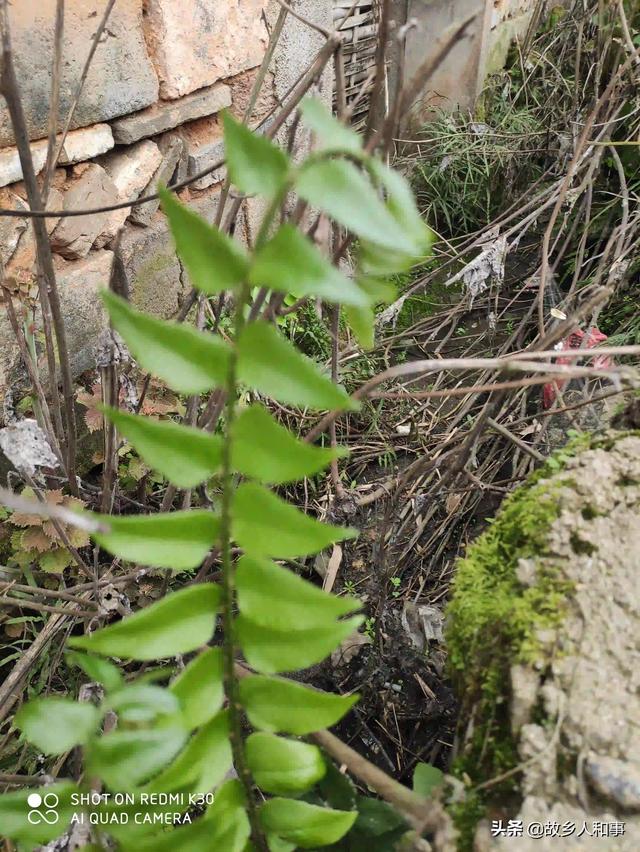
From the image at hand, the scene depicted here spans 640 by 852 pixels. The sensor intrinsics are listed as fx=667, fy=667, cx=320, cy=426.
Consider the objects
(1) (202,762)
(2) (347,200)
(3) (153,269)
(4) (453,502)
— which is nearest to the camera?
(2) (347,200)

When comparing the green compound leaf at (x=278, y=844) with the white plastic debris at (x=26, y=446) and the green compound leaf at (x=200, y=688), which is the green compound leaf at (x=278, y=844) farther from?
the white plastic debris at (x=26, y=446)

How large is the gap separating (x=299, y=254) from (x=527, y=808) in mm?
496

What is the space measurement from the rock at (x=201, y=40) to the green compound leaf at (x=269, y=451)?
1.75 m

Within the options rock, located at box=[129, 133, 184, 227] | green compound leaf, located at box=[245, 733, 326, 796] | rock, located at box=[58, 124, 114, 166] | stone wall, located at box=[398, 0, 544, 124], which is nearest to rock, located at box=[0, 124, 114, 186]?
rock, located at box=[58, 124, 114, 166]

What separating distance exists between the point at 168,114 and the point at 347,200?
5.88 feet

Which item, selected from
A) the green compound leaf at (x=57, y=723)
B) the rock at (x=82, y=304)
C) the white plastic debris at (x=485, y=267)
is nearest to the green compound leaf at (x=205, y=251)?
the green compound leaf at (x=57, y=723)

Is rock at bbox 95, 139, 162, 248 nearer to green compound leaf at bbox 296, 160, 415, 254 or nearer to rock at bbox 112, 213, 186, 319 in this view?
rock at bbox 112, 213, 186, 319

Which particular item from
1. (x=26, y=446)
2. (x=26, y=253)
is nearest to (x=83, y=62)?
(x=26, y=253)

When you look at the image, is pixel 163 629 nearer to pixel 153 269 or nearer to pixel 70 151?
pixel 70 151

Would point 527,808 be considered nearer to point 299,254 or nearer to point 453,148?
point 299,254

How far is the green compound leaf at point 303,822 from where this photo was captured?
26.5 inches

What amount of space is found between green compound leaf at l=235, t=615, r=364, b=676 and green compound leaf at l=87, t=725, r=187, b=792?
11cm

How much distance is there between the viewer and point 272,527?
0.57 meters

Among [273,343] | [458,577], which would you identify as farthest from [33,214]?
[458,577]
